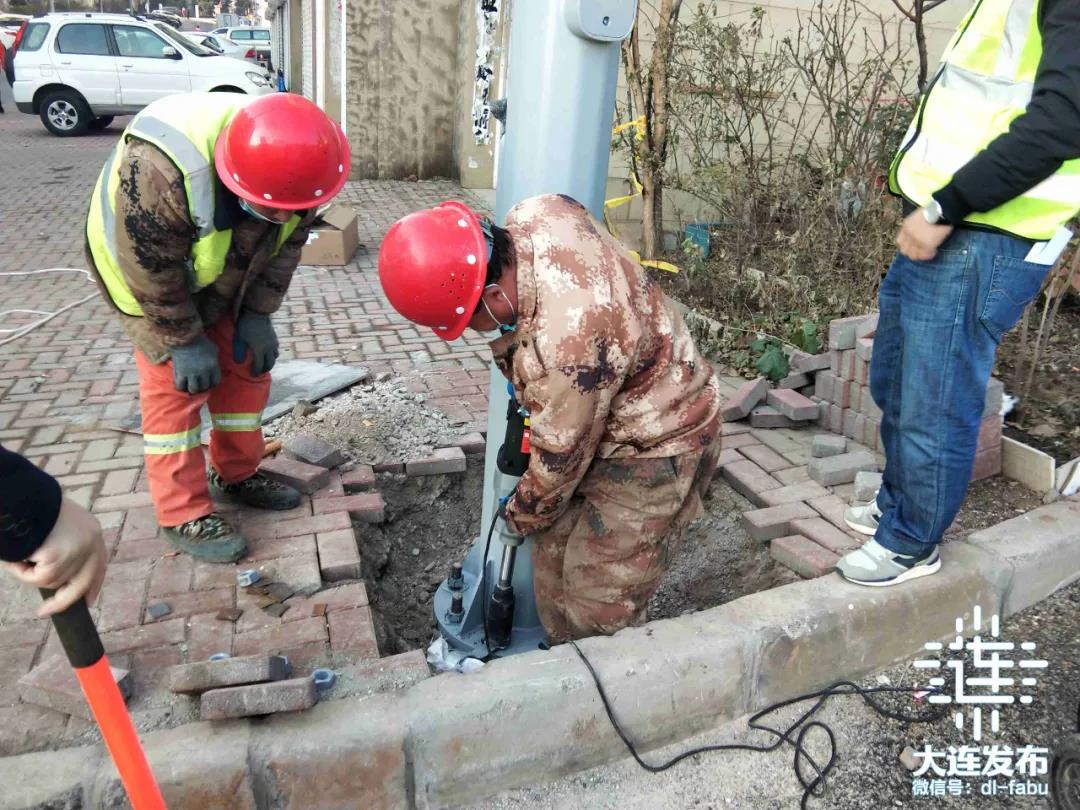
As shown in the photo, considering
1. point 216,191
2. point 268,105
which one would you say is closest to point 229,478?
point 216,191

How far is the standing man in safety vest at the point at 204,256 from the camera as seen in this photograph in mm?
2510

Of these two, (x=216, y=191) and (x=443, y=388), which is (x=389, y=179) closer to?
(x=443, y=388)

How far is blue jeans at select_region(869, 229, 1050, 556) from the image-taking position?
7.80 feet

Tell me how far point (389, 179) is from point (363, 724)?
9862mm

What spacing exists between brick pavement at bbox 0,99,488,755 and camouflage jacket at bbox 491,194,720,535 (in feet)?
2.87

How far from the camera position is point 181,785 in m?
1.92

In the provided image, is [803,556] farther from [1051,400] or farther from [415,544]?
[1051,400]

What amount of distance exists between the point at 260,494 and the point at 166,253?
1.03 m

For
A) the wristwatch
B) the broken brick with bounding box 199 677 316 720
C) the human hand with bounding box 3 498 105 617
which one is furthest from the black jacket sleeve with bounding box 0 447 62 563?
the wristwatch

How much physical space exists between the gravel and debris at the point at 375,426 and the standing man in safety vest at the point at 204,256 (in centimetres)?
61

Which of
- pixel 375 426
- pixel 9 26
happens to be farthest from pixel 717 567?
pixel 9 26

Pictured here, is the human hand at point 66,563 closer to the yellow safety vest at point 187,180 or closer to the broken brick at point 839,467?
the yellow safety vest at point 187,180

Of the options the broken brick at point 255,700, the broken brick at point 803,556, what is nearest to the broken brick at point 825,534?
the broken brick at point 803,556

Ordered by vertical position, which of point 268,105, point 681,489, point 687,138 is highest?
point 268,105
